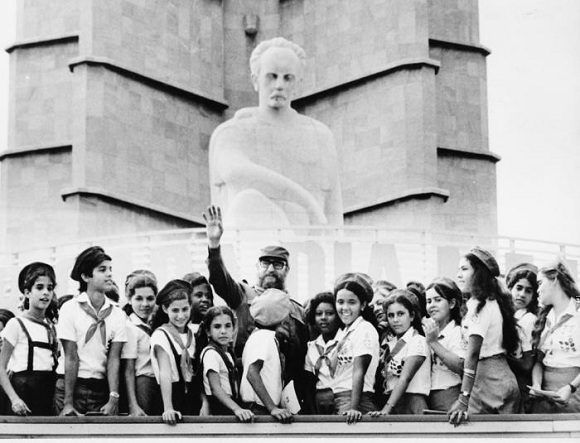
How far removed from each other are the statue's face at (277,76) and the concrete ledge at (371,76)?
7990 millimetres

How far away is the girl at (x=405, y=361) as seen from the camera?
11.6 metres

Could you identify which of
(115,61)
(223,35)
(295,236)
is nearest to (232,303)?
(295,236)

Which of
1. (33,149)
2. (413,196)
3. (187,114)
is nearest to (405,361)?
(413,196)

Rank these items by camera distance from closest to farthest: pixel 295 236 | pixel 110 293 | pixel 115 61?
pixel 110 293, pixel 295 236, pixel 115 61

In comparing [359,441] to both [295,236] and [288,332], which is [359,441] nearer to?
[288,332]

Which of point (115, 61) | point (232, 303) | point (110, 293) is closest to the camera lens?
point (232, 303)

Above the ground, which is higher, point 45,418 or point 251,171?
point 251,171

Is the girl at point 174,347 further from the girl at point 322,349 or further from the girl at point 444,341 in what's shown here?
the girl at point 444,341

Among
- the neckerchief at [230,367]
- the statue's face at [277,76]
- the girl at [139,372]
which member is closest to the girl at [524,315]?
the neckerchief at [230,367]

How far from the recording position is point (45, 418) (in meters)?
11.1

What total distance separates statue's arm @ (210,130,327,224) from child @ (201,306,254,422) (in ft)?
22.2

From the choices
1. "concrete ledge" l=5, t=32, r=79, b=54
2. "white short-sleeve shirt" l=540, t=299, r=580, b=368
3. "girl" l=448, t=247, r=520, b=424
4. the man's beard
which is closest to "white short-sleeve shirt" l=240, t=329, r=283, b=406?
the man's beard

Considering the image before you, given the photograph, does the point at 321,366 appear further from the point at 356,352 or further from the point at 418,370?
the point at 418,370

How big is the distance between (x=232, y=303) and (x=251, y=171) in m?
6.20
